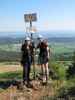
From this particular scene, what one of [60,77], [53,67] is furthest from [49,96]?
[53,67]

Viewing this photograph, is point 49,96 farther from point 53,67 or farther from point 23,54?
point 53,67

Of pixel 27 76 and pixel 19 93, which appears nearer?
pixel 19 93

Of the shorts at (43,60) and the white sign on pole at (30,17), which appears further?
the white sign on pole at (30,17)

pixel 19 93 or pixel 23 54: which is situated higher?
pixel 23 54

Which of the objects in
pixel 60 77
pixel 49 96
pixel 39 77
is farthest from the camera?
pixel 60 77

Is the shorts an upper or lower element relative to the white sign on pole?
lower

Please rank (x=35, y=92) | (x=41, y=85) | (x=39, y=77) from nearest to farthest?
(x=35, y=92) → (x=41, y=85) → (x=39, y=77)

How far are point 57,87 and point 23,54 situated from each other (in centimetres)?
174

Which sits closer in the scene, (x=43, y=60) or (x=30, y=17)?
(x=43, y=60)

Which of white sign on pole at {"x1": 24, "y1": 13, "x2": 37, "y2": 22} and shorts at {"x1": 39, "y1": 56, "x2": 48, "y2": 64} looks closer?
shorts at {"x1": 39, "y1": 56, "x2": 48, "y2": 64}

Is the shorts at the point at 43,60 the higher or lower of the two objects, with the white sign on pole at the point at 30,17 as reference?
lower

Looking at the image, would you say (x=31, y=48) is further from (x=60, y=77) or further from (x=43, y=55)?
(x=60, y=77)

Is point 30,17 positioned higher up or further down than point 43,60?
higher up

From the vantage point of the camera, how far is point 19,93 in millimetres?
10359
